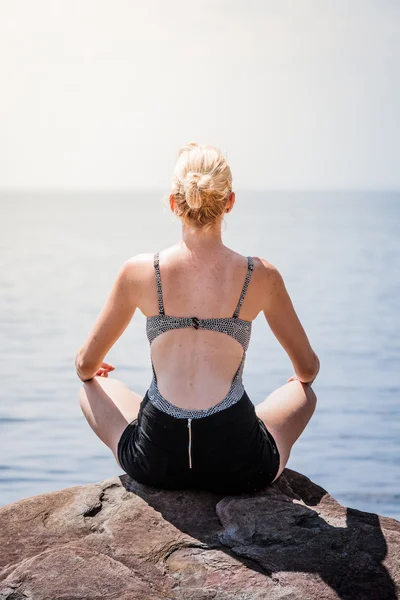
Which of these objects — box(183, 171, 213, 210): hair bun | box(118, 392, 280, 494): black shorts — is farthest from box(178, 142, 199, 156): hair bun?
box(118, 392, 280, 494): black shorts

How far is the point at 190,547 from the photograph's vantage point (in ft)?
7.58

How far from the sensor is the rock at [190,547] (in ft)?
6.89

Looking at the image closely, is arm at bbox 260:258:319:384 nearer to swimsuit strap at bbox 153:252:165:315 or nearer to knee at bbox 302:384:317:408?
knee at bbox 302:384:317:408

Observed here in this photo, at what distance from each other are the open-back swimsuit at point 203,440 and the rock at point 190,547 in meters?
0.06

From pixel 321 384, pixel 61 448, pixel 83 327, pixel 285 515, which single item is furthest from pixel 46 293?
pixel 285 515

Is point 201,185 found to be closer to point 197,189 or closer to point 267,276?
point 197,189

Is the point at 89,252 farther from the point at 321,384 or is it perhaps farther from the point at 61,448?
the point at 61,448

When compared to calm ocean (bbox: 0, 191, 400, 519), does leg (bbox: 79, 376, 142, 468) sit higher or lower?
higher

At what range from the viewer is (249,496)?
8.50 feet

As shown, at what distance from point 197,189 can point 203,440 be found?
70cm

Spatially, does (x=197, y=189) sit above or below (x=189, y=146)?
below

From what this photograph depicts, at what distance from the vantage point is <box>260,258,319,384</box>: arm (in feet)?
8.54

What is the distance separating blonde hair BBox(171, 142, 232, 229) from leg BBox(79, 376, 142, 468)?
64 cm

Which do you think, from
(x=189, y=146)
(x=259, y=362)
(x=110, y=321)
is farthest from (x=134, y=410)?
(x=259, y=362)
